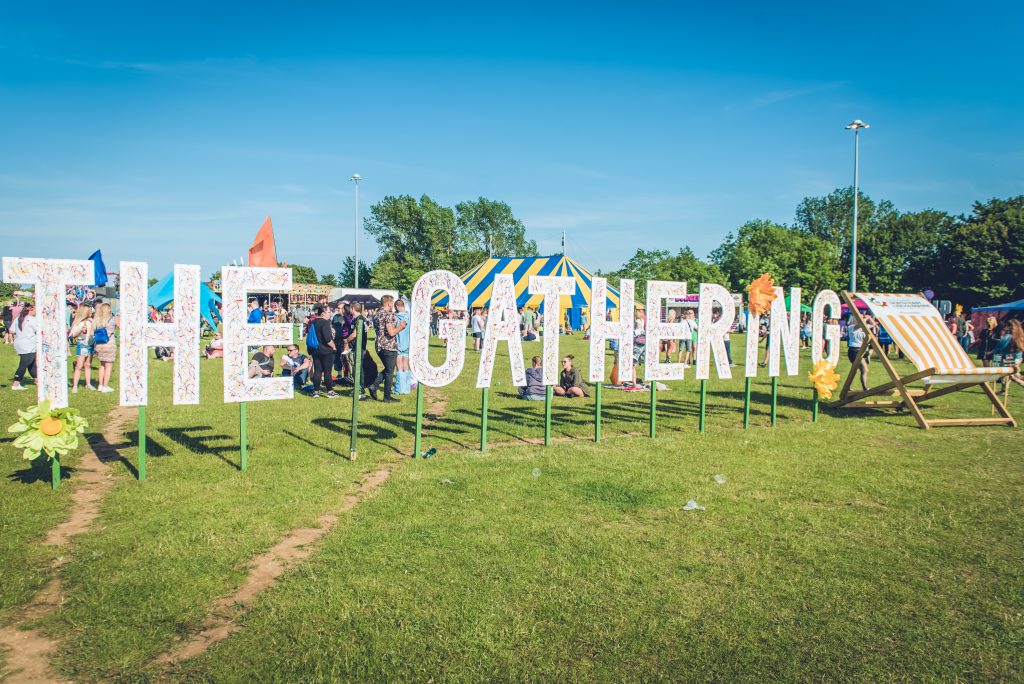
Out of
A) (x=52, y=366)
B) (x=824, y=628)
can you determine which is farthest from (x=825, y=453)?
(x=52, y=366)

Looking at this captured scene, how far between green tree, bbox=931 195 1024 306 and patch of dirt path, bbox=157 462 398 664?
5177 centimetres

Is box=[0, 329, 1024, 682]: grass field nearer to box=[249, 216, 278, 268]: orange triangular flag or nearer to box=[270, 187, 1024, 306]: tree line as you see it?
box=[249, 216, 278, 268]: orange triangular flag

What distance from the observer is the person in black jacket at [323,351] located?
13.8m

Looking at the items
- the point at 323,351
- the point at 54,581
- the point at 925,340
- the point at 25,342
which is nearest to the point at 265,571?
the point at 54,581

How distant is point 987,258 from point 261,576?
53.8 meters

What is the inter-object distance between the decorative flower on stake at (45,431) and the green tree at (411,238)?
70.8 meters

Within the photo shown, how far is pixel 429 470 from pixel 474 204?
7487 cm

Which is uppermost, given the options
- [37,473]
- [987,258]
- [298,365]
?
Answer: [987,258]

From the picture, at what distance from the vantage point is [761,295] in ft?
35.0

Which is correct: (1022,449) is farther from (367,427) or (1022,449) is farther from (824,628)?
(367,427)

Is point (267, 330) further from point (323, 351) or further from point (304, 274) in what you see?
point (304, 274)

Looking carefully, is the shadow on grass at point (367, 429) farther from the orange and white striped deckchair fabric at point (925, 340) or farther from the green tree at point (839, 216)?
the green tree at point (839, 216)

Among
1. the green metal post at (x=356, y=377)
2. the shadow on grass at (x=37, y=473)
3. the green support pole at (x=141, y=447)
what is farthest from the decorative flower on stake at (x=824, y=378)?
the shadow on grass at (x=37, y=473)

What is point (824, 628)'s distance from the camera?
429 centimetres
